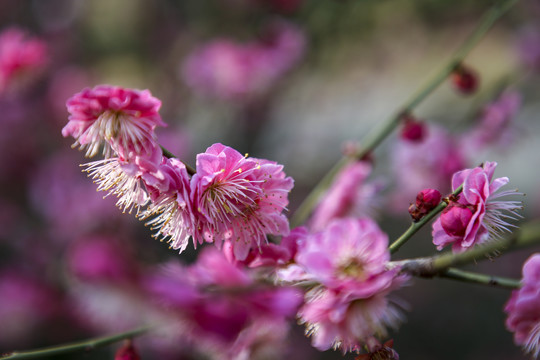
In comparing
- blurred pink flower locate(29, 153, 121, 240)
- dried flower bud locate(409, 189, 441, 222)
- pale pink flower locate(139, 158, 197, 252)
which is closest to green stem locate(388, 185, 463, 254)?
dried flower bud locate(409, 189, 441, 222)

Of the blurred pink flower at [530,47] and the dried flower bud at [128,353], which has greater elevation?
the blurred pink flower at [530,47]

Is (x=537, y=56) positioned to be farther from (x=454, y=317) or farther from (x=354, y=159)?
(x=354, y=159)

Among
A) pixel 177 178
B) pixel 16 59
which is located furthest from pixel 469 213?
pixel 16 59

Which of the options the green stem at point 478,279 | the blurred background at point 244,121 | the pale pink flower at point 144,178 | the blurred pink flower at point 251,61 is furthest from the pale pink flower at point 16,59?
the green stem at point 478,279

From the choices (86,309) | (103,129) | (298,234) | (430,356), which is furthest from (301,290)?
(430,356)

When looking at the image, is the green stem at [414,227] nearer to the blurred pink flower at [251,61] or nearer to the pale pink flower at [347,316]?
the pale pink flower at [347,316]

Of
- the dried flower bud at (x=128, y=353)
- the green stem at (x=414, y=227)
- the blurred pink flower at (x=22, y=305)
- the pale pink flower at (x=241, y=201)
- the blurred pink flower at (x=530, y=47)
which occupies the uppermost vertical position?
the blurred pink flower at (x=22, y=305)
